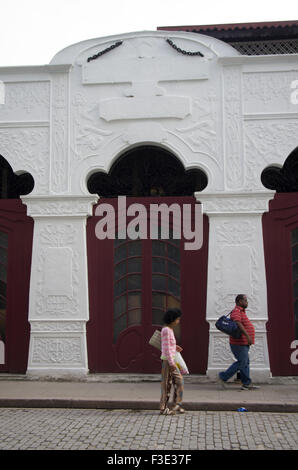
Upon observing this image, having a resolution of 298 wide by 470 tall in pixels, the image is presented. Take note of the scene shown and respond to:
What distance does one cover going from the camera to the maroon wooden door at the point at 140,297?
27.6 ft

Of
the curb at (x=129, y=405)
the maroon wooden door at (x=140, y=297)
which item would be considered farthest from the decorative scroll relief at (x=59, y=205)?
the curb at (x=129, y=405)

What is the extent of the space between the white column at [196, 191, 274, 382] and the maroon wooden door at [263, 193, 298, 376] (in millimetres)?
167

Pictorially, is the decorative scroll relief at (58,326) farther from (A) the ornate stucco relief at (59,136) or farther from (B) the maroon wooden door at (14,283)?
(A) the ornate stucco relief at (59,136)

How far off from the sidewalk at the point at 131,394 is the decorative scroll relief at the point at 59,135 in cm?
315

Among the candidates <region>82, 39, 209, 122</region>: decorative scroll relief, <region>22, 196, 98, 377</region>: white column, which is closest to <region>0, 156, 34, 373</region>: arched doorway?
<region>22, 196, 98, 377</region>: white column

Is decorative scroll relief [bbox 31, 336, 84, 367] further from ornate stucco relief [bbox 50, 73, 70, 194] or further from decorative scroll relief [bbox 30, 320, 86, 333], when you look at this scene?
ornate stucco relief [bbox 50, 73, 70, 194]

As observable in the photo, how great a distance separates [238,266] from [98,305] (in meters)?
2.37

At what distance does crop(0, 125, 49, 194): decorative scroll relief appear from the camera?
877 cm

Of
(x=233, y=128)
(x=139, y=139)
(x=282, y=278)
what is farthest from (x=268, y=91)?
(x=282, y=278)

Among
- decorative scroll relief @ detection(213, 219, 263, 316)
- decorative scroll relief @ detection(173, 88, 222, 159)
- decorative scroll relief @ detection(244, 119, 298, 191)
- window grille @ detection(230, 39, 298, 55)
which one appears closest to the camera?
decorative scroll relief @ detection(213, 219, 263, 316)

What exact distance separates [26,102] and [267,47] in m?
4.85

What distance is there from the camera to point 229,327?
7512 millimetres

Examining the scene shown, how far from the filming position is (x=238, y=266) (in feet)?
27.1

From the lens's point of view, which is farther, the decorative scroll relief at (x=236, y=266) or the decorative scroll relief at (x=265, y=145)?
the decorative scroll relief at (x=265, y=145)
